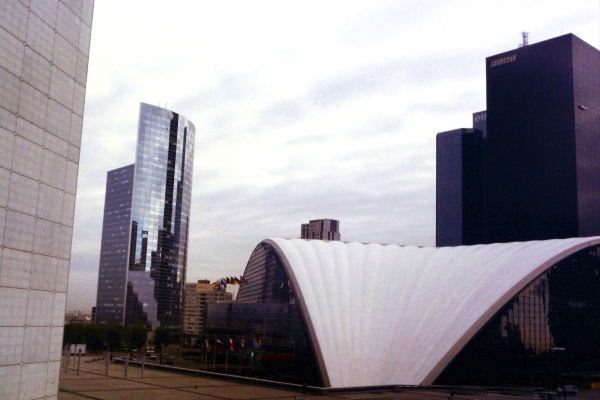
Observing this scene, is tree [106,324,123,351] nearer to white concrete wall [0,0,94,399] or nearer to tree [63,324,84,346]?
tree [63,324,84,346]

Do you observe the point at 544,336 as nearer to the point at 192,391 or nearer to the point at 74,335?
the point at 192,391

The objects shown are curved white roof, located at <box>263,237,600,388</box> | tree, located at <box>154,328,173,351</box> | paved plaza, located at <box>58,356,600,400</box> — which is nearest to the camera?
paved plaza, located at <box>58,356,600,400</box>

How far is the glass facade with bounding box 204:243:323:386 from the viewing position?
61.7m

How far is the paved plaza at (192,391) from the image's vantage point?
5047 cm

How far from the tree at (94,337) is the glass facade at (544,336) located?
106 metres

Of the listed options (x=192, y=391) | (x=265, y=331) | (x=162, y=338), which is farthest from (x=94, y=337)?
(x=192, y=391)

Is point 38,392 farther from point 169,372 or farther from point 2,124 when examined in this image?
point 169,372

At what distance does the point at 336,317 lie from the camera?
205 ft

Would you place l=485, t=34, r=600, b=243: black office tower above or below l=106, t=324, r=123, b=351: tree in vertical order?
above

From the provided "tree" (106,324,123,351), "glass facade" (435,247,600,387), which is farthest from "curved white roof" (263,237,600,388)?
"tree" (106,324,123,351)

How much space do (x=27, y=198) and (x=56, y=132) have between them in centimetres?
346

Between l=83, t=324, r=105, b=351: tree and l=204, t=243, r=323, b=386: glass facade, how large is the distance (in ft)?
232

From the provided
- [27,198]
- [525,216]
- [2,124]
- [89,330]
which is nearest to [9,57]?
[2,124]

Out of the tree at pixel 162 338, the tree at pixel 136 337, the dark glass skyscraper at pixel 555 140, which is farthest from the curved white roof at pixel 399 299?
the dark glass skyscraper at pixel 555 140
